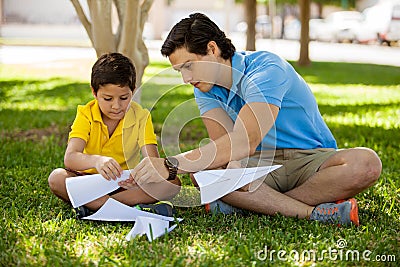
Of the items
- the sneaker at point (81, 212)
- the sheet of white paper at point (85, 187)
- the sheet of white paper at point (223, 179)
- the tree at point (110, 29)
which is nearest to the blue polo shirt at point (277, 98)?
the sheet of white paper at point (223, 179)

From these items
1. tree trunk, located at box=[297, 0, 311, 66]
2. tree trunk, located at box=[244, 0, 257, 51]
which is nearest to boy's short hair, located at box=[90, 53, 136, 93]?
tree trunk, located at box=[244, 0, 257, 51]

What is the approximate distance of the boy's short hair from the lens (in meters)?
3.34

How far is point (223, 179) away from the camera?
3133 millimetres

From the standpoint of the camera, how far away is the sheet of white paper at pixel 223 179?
10.1 ft

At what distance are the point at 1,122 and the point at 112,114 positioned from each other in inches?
129

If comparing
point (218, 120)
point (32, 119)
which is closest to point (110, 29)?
point (32, 119)

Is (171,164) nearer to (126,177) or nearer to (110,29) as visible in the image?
(126,177)

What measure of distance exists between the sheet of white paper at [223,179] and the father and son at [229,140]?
40 millimetres

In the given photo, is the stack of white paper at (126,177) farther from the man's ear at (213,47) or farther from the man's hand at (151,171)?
the man's ear at (213,47)

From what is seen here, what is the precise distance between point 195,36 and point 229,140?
0.51 m

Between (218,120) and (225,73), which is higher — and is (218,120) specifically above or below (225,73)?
below

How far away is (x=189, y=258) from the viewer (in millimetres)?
2564

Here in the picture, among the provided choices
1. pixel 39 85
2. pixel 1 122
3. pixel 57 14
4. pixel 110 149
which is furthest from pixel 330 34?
pixel 110 149

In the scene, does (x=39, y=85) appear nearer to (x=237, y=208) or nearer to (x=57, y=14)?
(x=237, y=208)
